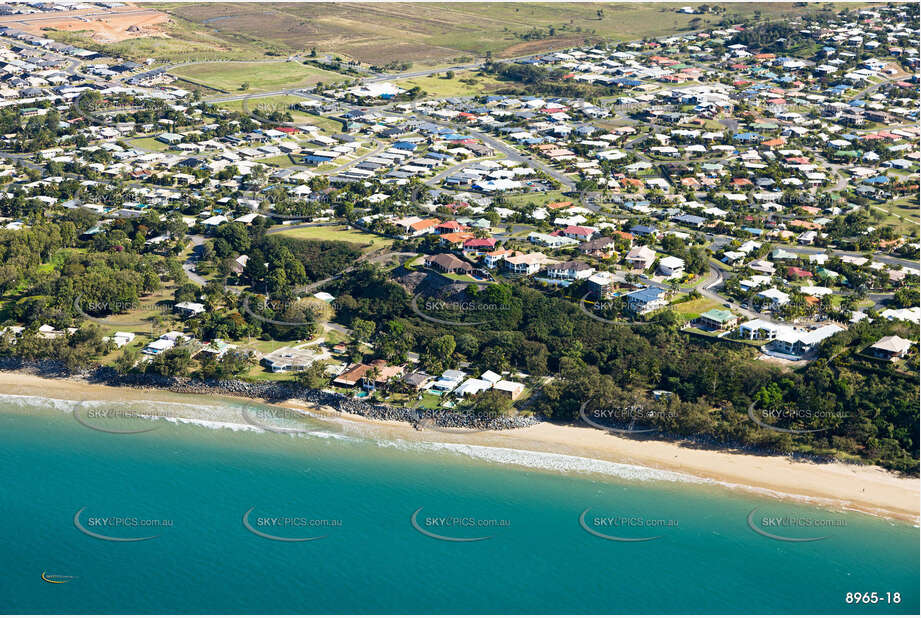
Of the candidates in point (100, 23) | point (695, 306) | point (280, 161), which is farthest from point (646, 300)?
point (100, 23)

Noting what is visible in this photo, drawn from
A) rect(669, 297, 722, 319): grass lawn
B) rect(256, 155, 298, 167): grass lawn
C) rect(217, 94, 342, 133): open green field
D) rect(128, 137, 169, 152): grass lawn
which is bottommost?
rect(669, 297, 722, 319): grass lawn

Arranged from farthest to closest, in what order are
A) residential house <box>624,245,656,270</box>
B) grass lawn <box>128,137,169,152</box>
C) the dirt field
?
the dirt field
grass lawn <box>128,137,169,152</box>
residential house <box>624,245,656,270</box>

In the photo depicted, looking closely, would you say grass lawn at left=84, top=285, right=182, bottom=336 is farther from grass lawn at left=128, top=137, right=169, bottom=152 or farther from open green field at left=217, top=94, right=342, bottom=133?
open green field at left=217, top=94, right=342, bottom=133

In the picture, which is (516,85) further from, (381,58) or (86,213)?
(86,213)

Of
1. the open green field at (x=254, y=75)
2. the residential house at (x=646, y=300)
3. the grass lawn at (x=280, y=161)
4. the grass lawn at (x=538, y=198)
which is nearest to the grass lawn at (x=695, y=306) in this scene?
the residential house at (x=646, y=300)

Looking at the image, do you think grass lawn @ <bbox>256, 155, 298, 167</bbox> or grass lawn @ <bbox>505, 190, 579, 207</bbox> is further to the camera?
grass lawn @ <bbox>256, 155, 298, 167</bbox>

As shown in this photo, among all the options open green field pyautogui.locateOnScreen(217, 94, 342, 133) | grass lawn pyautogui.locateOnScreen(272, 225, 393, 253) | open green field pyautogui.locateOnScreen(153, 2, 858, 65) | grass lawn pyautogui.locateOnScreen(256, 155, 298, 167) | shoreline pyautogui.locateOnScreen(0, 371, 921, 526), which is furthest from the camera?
open green field pyautogui.locateOnScreen(153, 2, 858, 65)

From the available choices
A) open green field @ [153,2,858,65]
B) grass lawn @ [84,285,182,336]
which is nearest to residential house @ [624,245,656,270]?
grass lawn @ [84,285,182,336]

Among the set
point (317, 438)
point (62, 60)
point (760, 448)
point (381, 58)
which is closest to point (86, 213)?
point (317, 438)
